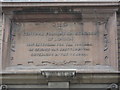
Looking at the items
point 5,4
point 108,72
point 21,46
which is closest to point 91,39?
point 108,72

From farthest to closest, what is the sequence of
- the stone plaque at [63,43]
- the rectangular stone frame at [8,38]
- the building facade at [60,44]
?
the stone plaque at [63,43]
the rectangular stone frame at [8,38]
the building facade at [60,44]

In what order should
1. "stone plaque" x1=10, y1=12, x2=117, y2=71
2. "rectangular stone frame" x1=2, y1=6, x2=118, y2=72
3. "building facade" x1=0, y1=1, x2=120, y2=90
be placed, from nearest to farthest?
"building facade" x1=0, y1=1, x2=120, y2=90 < "rectangular stone frame" x1=2, y1=6, x2=118, y2=72 < "stone plaque" x1=10, y1=12, x2=117, y2=71

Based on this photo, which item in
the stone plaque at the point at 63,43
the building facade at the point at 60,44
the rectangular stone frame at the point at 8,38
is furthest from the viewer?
the stone plaque at the point at 63,43

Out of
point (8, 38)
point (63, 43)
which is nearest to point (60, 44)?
point (63, 43)

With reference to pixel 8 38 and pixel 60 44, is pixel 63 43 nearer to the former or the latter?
pixel 60 44

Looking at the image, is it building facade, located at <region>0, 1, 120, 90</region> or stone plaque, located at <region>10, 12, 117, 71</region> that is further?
stone plaque, located at <region>10, 12, 117, 71</region>

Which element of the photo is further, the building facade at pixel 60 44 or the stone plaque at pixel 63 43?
the stone plaque at pixel 63 43

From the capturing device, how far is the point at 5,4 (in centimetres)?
924

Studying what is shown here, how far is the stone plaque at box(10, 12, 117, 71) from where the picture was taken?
902 cm

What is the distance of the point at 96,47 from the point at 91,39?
26cm

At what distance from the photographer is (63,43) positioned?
30.0 ft

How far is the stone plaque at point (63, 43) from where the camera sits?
9.02 meters

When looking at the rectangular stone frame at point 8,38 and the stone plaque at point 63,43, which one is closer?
the rectangular stone frame at point 8,38

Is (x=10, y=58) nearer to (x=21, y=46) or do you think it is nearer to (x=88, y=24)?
(x=21, y=46)
